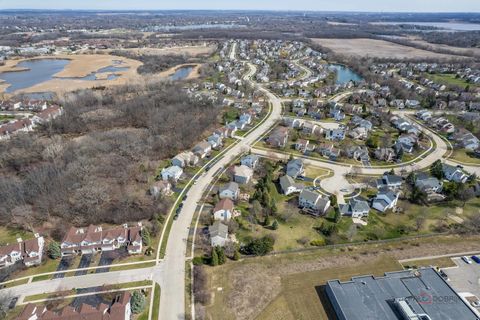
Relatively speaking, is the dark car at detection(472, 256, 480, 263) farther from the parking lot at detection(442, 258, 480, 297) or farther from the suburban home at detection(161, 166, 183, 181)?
the suburban home at detection(161, 166, 183, 181)

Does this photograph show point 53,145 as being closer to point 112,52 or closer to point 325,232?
point 325,232

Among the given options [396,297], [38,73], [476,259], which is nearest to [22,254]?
[396,297]

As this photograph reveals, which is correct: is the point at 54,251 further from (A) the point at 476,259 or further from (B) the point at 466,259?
(A) the point at 476,259

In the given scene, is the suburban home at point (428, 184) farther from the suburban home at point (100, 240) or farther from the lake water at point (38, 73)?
the lake water at point (38, 73)

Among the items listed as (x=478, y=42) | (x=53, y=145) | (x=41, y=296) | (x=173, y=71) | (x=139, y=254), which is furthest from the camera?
(x=478, y=42)

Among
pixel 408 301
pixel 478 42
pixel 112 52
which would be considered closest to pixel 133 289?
pixel 408 301

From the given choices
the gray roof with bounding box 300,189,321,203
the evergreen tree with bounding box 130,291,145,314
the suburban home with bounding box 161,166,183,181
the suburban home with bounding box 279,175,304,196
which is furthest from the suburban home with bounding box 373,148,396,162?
the evergreen tree with bounding box 130,291,145,314

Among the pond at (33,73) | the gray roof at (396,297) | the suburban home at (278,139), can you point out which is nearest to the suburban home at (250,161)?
the suburban home at (278,139)

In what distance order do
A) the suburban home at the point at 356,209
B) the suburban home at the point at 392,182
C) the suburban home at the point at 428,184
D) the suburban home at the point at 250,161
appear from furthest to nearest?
the suburban home at the point at 250,161
the suburban home at the point at 392,182
the suburban home at the point at 428,184
the suburban home at the point at 356,209
